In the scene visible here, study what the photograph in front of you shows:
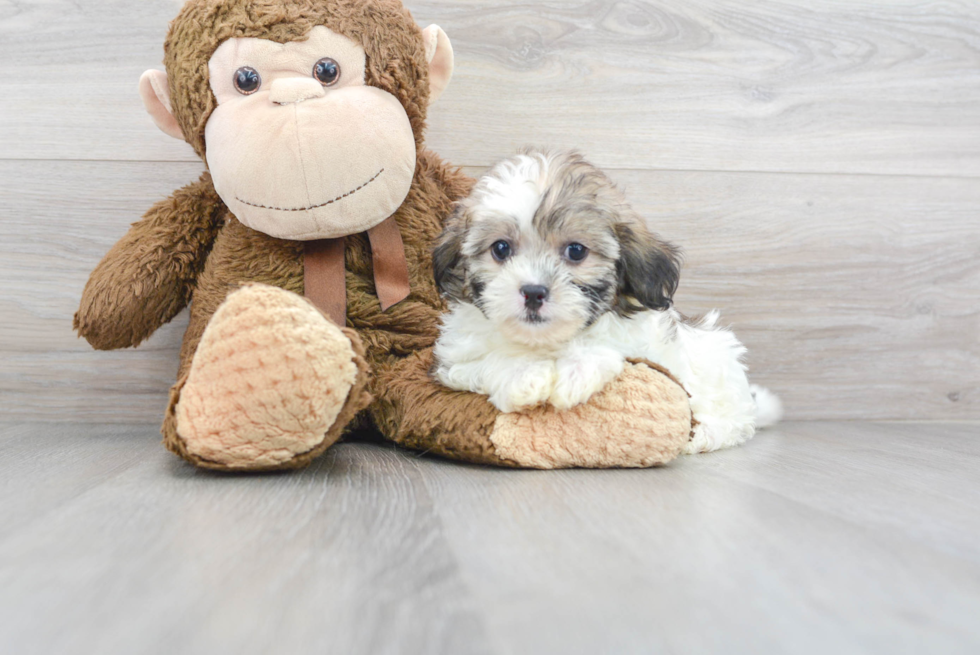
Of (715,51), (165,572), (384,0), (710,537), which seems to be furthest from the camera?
(715,51)

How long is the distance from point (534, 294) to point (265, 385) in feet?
1.37

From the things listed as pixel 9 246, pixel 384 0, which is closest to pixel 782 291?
pixel 384 0

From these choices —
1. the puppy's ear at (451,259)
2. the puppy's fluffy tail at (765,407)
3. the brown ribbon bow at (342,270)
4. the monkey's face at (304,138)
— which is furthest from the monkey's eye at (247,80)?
the puppy's fluffy tail at (765,407)

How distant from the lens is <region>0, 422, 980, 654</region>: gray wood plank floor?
1.94 feet

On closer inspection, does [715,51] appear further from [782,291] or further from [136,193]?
[136,193]

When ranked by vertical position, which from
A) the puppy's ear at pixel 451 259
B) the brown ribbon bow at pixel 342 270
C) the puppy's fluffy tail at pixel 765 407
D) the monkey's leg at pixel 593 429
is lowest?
the puppy's fluffy tail at pixel 765 407

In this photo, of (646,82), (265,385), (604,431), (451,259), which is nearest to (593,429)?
(604,431)

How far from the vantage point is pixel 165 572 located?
70cm

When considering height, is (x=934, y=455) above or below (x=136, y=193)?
below

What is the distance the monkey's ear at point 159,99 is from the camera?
1389mm

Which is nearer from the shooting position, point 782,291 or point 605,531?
point 605,531

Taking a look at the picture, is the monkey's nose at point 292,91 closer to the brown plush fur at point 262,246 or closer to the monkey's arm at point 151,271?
the brown plush fur at point 262,246

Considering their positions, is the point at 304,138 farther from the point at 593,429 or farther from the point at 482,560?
the point at 482,560

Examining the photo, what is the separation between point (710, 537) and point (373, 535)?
0.38 m
